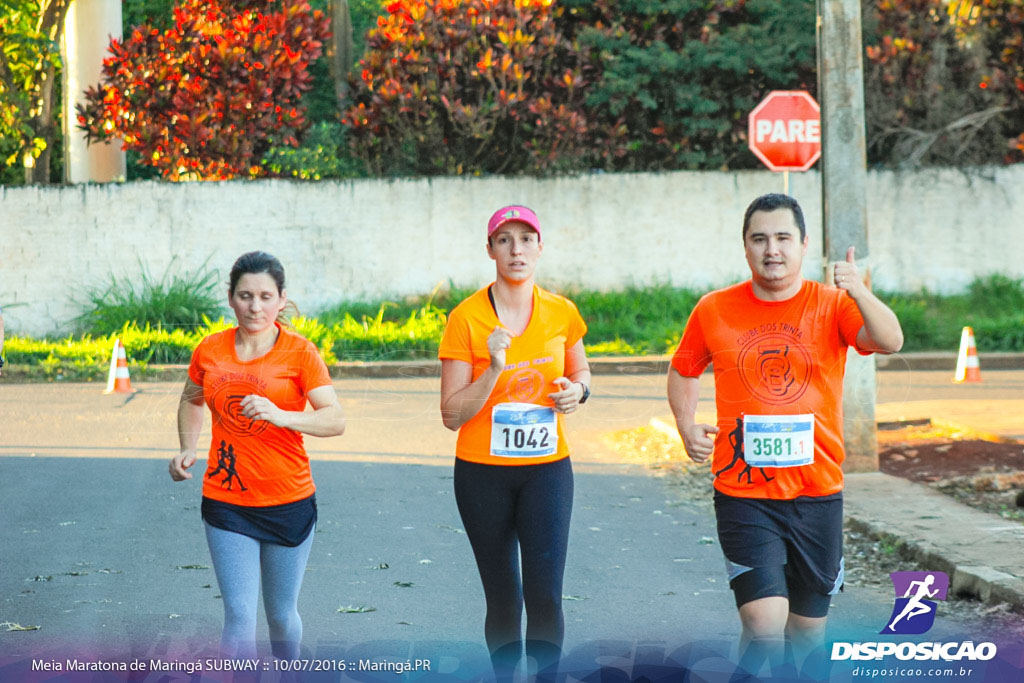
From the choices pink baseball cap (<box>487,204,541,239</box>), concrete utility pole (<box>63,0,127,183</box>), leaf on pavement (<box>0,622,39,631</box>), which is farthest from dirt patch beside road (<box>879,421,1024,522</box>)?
concrete utility pole (<box>63,0,127,183</box>)

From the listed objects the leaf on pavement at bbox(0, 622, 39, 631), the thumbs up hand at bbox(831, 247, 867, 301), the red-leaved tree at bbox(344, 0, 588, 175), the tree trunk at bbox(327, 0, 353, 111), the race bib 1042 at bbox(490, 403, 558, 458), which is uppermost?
the tree trunk at bbox(327, 0, 353, 111)

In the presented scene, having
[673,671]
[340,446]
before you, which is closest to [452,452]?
[340,446]

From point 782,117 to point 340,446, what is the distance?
11.5 meters

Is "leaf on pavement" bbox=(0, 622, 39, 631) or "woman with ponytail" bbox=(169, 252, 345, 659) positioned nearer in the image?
"woman with ponytail" bbox=(169, 252, 345, 659)

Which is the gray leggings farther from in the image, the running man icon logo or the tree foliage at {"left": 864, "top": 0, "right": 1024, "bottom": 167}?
the tree foliage at {"left": 864, "top": 0, "right": 1024, "bottom": 167}

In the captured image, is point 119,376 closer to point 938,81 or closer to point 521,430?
point 521,430

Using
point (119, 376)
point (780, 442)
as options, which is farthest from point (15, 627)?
point (119, 376)

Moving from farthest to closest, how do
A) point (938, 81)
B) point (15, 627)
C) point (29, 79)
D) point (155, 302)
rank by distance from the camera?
1. point (938, 81)
2. point (29, 79)
3. point (155, 302)
4. point (15, 627)

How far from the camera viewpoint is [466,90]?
73.0 feet

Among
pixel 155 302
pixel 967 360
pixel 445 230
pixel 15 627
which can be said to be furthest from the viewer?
pixel 445 230

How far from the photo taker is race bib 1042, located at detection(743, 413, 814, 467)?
14.6ft

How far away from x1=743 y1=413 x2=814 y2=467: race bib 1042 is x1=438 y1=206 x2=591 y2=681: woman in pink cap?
2.06 feet

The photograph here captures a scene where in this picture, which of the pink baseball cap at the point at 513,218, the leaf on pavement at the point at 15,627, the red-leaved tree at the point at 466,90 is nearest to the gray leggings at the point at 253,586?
the pink baseball cap at the point at 513,218

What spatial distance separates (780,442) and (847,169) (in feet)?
18.4
